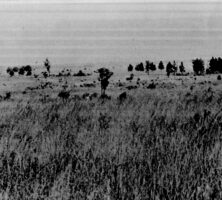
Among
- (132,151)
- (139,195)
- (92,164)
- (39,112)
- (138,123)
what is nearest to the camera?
(139,195)

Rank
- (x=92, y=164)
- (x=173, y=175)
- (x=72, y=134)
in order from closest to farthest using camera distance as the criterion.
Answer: (x=173, y=175)
(x=92, y=164)
(x=72, y=134)

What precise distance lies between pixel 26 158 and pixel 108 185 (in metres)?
1.25

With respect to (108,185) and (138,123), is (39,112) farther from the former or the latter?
(108,185)

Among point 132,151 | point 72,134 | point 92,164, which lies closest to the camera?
point 92,164

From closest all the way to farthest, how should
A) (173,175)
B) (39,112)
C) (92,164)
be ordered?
(173,175) < (92,164) < (39,112)

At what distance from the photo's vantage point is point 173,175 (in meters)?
3.04

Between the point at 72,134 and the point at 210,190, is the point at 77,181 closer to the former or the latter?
the point at 210,190

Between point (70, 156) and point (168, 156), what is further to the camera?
point (70, 156)

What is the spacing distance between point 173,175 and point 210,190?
343mm

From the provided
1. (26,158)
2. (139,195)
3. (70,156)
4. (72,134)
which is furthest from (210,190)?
(72,134)

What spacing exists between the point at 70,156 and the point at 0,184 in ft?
2.67

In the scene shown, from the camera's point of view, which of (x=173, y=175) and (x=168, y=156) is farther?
(x=168, y=156)

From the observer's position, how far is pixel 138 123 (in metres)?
5.27

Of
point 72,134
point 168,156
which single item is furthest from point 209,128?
point 72,134
